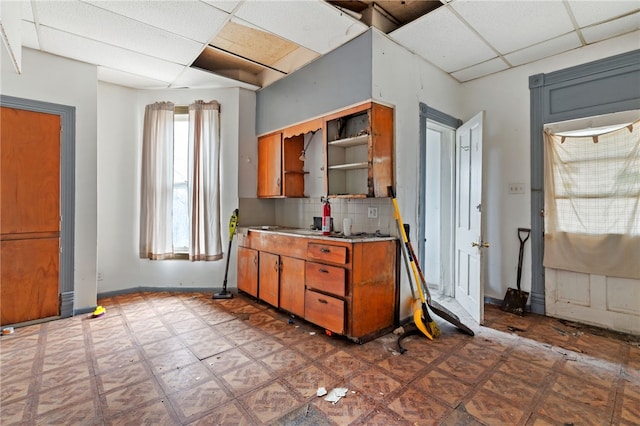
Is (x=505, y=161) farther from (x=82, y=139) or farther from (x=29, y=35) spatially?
(x=29, y=35)

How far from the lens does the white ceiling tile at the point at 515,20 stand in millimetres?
2455

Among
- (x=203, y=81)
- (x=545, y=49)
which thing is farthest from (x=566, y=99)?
(x=203, y=81)

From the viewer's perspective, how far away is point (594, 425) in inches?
64.0

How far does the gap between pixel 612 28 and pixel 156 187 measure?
16.9ft

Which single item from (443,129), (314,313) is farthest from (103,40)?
(443,129)

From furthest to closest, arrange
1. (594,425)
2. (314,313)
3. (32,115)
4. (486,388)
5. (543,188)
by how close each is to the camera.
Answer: (543,188), (32,115), (314,313), (486,388), (594,425)

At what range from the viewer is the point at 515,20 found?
2.65 m

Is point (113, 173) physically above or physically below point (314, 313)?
above

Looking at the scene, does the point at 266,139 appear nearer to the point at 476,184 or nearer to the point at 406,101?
the point at 406,101

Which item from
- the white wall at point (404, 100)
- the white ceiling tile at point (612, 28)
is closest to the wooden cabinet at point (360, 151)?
the white wall at point (404, 100)

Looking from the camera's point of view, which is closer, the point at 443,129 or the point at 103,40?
the point at 103,40

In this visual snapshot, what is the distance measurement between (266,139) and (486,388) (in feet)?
11.6

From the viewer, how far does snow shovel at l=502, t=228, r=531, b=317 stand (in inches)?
133

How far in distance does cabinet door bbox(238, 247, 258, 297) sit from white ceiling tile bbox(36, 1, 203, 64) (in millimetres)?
2300
